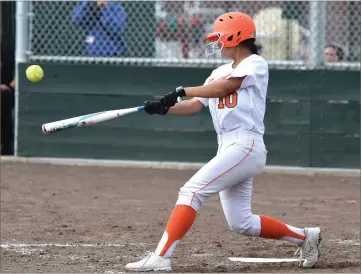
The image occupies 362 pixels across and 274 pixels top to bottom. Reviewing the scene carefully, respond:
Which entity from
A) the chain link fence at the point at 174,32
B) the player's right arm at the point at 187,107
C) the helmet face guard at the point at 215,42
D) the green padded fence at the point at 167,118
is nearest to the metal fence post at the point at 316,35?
the chain link fence at the point at 174,32

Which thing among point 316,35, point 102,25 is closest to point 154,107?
point 316,35

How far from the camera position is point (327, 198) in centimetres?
880

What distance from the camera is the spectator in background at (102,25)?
10.6m

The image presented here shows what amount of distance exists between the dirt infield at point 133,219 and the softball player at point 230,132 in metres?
0.31

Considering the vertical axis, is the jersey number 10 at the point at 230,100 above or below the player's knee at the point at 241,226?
above

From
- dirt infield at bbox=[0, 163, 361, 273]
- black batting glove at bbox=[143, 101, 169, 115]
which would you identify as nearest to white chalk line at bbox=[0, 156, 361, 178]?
dirt infield at bbox=[0, 163, 361, 273]

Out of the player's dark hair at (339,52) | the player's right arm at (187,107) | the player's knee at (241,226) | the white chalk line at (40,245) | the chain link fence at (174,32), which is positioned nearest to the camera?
the player's knee at (241,226)

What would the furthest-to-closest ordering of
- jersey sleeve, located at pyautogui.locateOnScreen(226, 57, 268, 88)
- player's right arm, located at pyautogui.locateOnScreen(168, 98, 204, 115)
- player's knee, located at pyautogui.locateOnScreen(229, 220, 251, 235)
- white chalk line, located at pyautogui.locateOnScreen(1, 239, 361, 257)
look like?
white chalk line, located at pyautogui.locateOnScreen(1, 239, 361, 257) → player's right arm, located at pyautogui.locateOnScreen(168, 98, 204, 115) → player's knee, located at pyautogui.locateOnScreen(229, 220, 251, 235) → jersey sleeve, located at pyautogui.locateOnScreen(226, 57, 268, 88)

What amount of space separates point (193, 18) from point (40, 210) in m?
3.82

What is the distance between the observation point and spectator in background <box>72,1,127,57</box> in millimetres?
10578

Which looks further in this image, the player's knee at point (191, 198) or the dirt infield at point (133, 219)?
the dirt infield at point (133, 219)

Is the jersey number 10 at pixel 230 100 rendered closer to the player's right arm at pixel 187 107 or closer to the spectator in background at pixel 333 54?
the player's right arm at pixel 187 107

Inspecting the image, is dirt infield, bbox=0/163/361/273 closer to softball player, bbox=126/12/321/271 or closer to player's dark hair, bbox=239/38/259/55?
softball player, bbox=126/12/321/271

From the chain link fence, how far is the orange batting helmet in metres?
5.08
